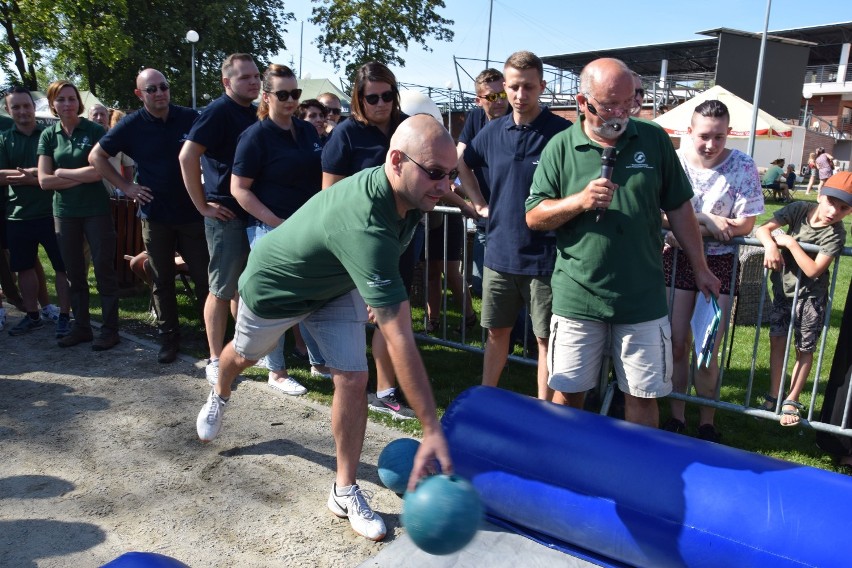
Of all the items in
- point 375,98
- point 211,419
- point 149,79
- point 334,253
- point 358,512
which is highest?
point 149,79

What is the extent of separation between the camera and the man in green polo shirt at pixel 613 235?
3139mm

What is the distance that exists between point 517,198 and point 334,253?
4.69 feet

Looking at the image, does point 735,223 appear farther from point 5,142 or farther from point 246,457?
point 5,142

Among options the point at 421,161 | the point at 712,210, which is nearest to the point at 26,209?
the point at 421,161

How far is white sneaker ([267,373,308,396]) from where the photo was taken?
490cm

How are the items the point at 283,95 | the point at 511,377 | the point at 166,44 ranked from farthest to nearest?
the point at 166,44 → the point at 511,377 → the point at 283,95

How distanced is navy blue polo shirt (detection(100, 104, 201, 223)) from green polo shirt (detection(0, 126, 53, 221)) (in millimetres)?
1242

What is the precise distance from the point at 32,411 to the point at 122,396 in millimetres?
539

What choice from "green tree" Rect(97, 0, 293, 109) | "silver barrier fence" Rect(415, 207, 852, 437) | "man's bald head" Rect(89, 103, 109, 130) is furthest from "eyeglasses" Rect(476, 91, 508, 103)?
"green tree" Rect(97, 0, 293, 109)

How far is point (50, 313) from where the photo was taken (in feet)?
21.8

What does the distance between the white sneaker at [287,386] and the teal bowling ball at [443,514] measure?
262 centimetres

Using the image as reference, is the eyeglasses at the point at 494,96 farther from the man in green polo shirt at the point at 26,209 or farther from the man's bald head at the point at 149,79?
the man in green polo shirt at the point at 26,209

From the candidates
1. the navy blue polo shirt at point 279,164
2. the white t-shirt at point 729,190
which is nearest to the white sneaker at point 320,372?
the navy blue polo shirt at point 279,164

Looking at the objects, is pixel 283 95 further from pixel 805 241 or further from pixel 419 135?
pixel 805 241
